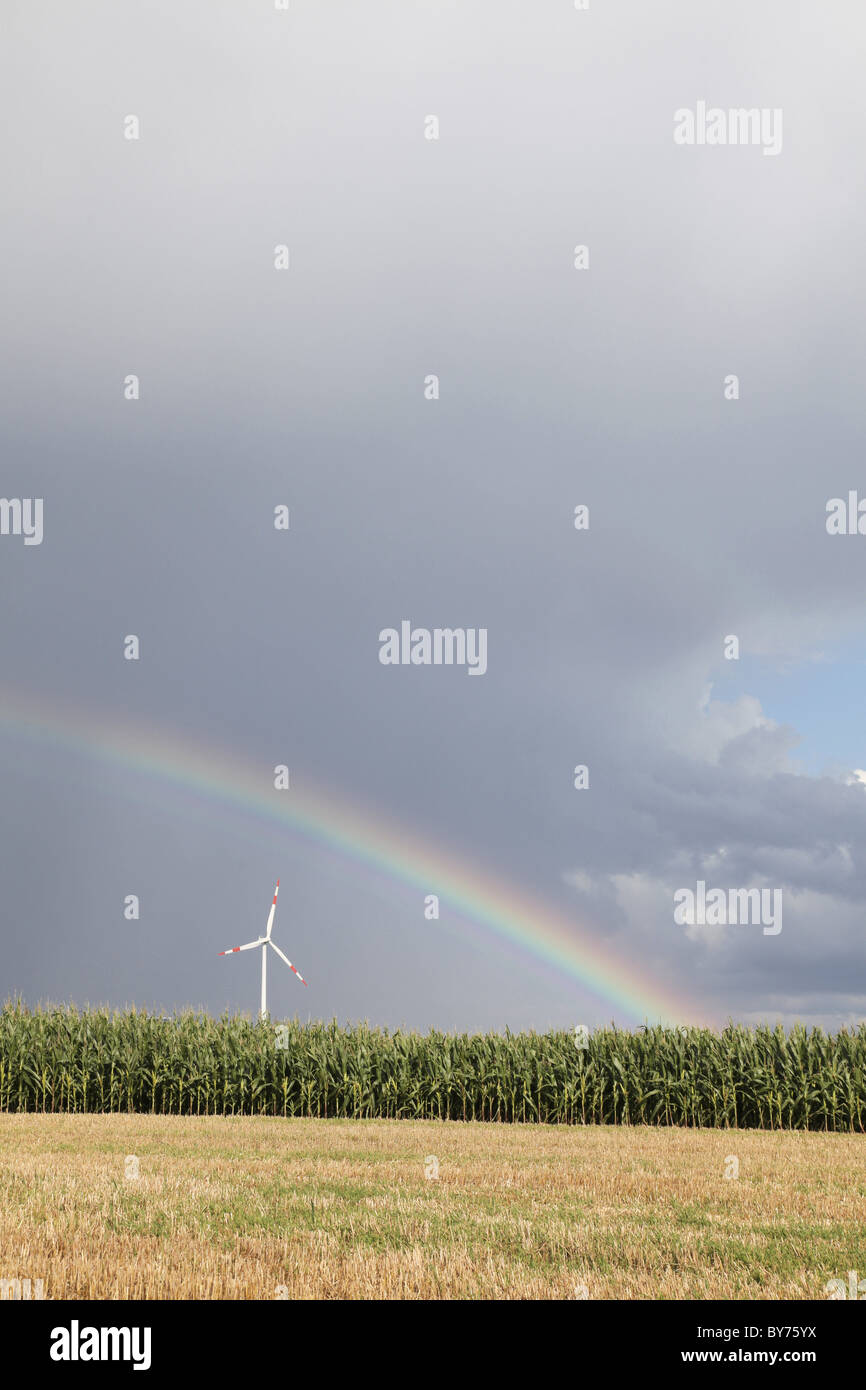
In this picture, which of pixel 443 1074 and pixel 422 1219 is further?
pixel 443 1074

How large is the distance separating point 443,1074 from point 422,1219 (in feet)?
68.5

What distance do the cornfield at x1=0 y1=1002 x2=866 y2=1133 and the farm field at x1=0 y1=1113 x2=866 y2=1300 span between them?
29.7ft

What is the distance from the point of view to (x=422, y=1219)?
39.6 ft

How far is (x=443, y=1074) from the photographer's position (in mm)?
32219

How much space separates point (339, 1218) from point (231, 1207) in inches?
60.8

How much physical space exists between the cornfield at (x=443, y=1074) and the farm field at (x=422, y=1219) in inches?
357

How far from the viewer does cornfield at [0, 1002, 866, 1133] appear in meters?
31.4

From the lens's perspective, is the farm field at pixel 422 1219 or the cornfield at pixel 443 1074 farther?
the cornfield at pixel 443 1074

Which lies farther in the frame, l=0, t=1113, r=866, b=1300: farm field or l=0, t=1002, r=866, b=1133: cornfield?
l=0, t=1002, r=866, b=1133: cornfield

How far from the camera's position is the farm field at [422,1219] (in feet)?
29.6

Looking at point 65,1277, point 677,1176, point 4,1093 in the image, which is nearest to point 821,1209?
point 677,1176

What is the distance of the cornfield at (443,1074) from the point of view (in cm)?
3139

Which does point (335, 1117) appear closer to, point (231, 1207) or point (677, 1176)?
point (677, 1176)
